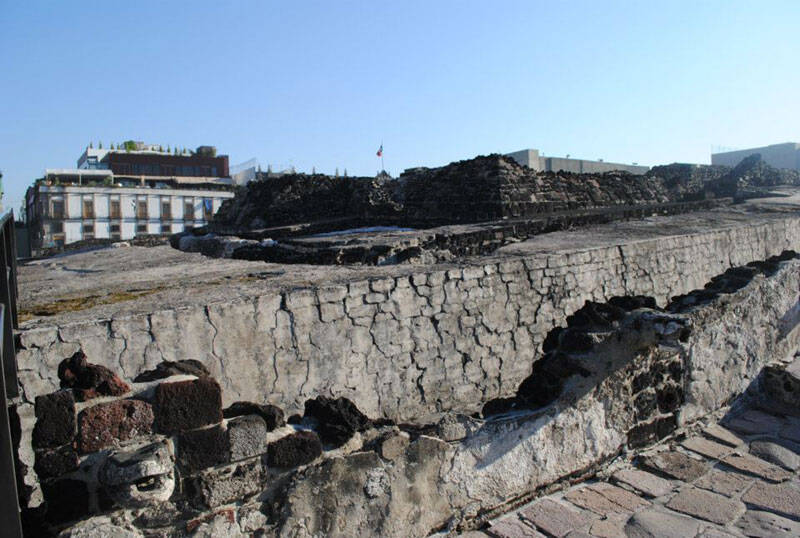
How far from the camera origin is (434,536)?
9.12ft

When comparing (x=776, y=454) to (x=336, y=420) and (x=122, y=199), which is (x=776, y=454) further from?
(x=122, y=199)

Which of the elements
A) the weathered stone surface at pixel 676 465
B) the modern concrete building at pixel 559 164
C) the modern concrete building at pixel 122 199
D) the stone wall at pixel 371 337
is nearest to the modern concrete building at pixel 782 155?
the modern concrete building at pixel 559 164

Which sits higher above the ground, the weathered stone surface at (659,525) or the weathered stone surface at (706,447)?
the weathered stone surface at (706,447)

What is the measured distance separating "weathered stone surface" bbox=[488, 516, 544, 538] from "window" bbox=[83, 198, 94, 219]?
3414 cm

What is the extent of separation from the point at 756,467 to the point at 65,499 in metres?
3.56

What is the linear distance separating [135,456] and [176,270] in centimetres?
415

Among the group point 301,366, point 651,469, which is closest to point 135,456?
point 301,366

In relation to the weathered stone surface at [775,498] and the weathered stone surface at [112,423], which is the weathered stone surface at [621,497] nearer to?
the weathered stone surface at [775,498]

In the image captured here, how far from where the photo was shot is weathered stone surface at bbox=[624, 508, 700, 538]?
9.33ft

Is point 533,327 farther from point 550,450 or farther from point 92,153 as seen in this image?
point 92,153

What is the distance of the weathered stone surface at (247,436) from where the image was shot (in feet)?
7.62

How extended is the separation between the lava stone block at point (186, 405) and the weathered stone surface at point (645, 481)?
88.5 inches

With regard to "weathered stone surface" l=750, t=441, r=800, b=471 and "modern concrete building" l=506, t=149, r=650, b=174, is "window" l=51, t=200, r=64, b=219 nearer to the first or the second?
"modern concrete building" l=506, t=149, r=650, b=174

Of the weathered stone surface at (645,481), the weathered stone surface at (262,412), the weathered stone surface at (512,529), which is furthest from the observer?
the weathered stone surface at (645,481)
